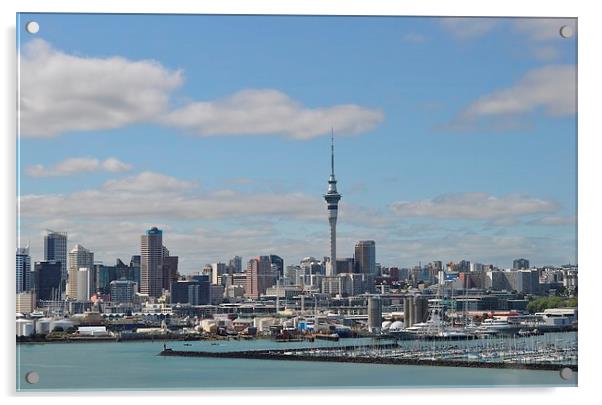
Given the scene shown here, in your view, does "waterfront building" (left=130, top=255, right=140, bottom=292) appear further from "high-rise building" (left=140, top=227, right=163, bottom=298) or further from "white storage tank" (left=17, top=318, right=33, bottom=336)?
"white storage tank" (left=17, top=318, right=33, bottom=336)

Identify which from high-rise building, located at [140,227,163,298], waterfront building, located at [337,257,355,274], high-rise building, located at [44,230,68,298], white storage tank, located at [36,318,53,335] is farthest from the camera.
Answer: waterfront building, located at [337,257,355,274]

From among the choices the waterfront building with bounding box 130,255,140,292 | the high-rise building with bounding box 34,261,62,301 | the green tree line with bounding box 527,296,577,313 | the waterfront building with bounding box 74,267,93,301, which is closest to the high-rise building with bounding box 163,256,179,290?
the waterfront building with bounding box 130,255,140,292

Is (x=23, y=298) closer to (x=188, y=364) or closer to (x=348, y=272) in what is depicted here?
(x=188, y=364)

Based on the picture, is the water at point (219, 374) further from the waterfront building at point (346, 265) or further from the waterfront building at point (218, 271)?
the waterfront building at point (346, 265)

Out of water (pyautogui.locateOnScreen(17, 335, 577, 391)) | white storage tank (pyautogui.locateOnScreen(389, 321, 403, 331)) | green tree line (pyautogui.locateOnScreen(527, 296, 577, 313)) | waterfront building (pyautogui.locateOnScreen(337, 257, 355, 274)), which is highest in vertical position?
waterfront building (pyautogui.locateOnScreen(337, 257, 355, 274))

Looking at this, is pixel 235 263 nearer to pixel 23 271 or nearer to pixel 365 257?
pixel 365 257

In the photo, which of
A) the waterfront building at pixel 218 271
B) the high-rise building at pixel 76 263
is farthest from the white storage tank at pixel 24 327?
the waterfront building at pixel 218 271
